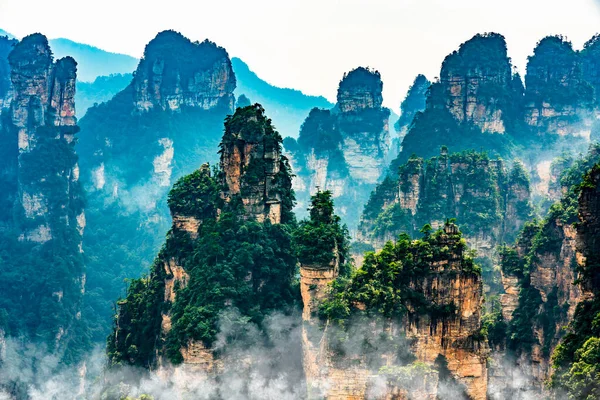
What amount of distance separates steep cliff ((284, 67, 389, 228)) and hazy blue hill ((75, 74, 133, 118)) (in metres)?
39.0

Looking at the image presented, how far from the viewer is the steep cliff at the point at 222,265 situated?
48250mm

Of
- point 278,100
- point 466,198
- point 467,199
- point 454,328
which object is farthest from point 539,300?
point 278,100

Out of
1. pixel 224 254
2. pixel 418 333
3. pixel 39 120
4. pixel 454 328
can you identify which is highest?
pixel 39 120

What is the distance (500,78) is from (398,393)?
65.3 meters

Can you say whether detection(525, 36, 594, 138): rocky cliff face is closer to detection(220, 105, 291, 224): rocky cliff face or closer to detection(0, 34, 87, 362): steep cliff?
detection(0, 34, 87, 362): steep cliff

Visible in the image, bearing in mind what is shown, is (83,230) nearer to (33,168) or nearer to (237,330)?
(33,168)

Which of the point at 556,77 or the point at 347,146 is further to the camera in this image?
the point at 347,146

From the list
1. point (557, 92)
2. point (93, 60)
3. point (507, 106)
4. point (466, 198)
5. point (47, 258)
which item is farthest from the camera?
point (93, 60)

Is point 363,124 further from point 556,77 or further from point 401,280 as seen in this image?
point 401,280

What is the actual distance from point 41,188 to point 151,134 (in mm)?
23554

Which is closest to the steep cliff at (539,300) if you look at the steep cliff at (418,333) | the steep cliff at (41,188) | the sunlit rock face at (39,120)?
the steep cliff at (418,333)

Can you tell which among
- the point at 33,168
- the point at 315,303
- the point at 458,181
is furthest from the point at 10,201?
the point at 315,303

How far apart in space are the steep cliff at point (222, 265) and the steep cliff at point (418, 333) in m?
7.36

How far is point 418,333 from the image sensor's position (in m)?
41.1
